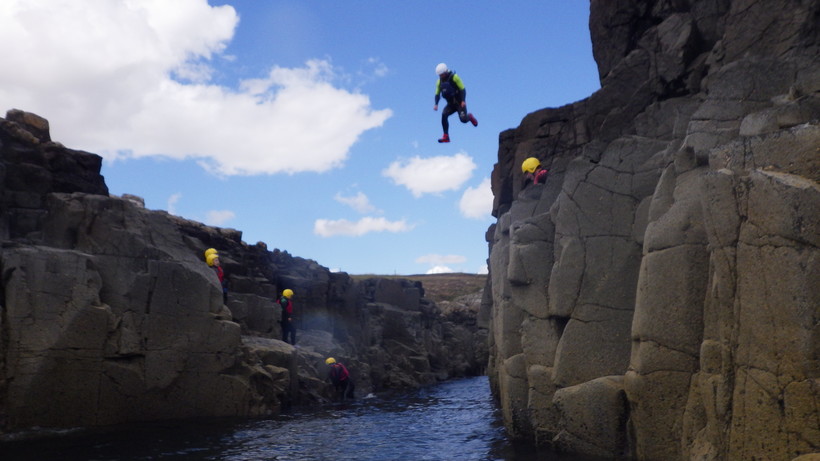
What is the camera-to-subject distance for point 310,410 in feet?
96.9

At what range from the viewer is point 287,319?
122 ft

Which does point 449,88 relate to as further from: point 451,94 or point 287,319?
point 287,319

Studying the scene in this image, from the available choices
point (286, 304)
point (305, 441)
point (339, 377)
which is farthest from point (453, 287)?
point (305, 441)

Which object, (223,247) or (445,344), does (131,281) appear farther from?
(445,344)

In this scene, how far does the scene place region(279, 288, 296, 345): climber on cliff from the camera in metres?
36.9

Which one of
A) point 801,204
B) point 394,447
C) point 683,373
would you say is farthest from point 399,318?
point 801,204

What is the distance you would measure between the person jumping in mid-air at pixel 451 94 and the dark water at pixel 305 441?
9.15 meters

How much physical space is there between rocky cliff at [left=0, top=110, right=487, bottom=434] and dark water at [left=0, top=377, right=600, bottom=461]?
106 centimetres

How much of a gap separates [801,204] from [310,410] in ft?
73.9

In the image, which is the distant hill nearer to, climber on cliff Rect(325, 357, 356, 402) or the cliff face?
climber on cliff Rect(325, 357, 356, 402)

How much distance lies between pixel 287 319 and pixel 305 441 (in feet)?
54.4

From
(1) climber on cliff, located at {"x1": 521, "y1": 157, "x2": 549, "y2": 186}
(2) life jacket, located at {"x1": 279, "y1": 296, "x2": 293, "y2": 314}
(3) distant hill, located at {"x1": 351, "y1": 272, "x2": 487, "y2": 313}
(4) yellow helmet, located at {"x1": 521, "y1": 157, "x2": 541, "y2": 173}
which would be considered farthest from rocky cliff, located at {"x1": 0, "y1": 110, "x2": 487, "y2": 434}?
(3) distant hill, located at {"x1": 351, "y1": 272, "x2": 487, "y2": 313}

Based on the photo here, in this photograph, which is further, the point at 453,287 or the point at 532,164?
the point at 453,287

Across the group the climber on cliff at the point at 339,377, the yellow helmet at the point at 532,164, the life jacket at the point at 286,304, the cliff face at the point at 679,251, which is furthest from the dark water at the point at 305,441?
the life jacket at the point at 286,304
